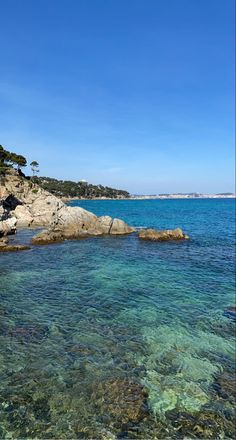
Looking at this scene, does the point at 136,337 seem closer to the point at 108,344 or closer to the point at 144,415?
the point at 108,344

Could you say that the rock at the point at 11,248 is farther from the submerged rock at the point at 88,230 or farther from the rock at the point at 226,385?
the rock at the point at 226,385

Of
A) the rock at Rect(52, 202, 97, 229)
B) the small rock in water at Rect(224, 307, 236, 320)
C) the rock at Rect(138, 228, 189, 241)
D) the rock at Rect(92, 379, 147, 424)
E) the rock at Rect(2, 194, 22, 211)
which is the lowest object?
the small rock in water at Rect(224, 307, 236, 320)

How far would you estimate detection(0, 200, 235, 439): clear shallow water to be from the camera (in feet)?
33.6

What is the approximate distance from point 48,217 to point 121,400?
57077mm

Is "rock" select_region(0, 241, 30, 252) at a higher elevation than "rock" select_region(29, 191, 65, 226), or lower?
lower

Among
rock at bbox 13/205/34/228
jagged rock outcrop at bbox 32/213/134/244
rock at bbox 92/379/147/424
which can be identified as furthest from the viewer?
rock at bbox 13/205/34/228

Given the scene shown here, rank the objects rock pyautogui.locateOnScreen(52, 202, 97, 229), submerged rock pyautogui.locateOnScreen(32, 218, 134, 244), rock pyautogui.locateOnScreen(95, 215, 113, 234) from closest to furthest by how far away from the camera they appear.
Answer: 1. submerged rock pyautogui.locateOnScreen(32, 218, 134, 244)
2. rock pyautogui.locateOnScreen(95, 215, 113, 234)
3. rock pyautogui.locateOnScreen(52, 202, 97, 229)

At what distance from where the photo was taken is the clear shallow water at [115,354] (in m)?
10.2

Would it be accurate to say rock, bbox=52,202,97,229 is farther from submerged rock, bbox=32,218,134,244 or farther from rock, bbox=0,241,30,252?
rock, bbox=0,241,30,252

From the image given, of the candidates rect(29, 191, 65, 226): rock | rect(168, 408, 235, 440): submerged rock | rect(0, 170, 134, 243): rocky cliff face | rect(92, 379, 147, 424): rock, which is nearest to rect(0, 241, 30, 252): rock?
rect(0, 170, 134, 243): rocky cliff face

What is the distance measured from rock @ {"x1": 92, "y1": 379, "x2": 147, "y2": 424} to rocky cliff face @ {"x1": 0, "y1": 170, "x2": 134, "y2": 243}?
3469 centimetres

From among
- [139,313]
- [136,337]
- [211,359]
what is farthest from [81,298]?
[211,359]

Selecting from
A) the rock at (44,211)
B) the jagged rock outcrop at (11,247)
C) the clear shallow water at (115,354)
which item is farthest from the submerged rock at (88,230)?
the clear shallow water at (115,354)

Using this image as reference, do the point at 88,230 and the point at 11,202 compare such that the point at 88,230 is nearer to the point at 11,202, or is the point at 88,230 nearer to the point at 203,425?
the point at 11,202
